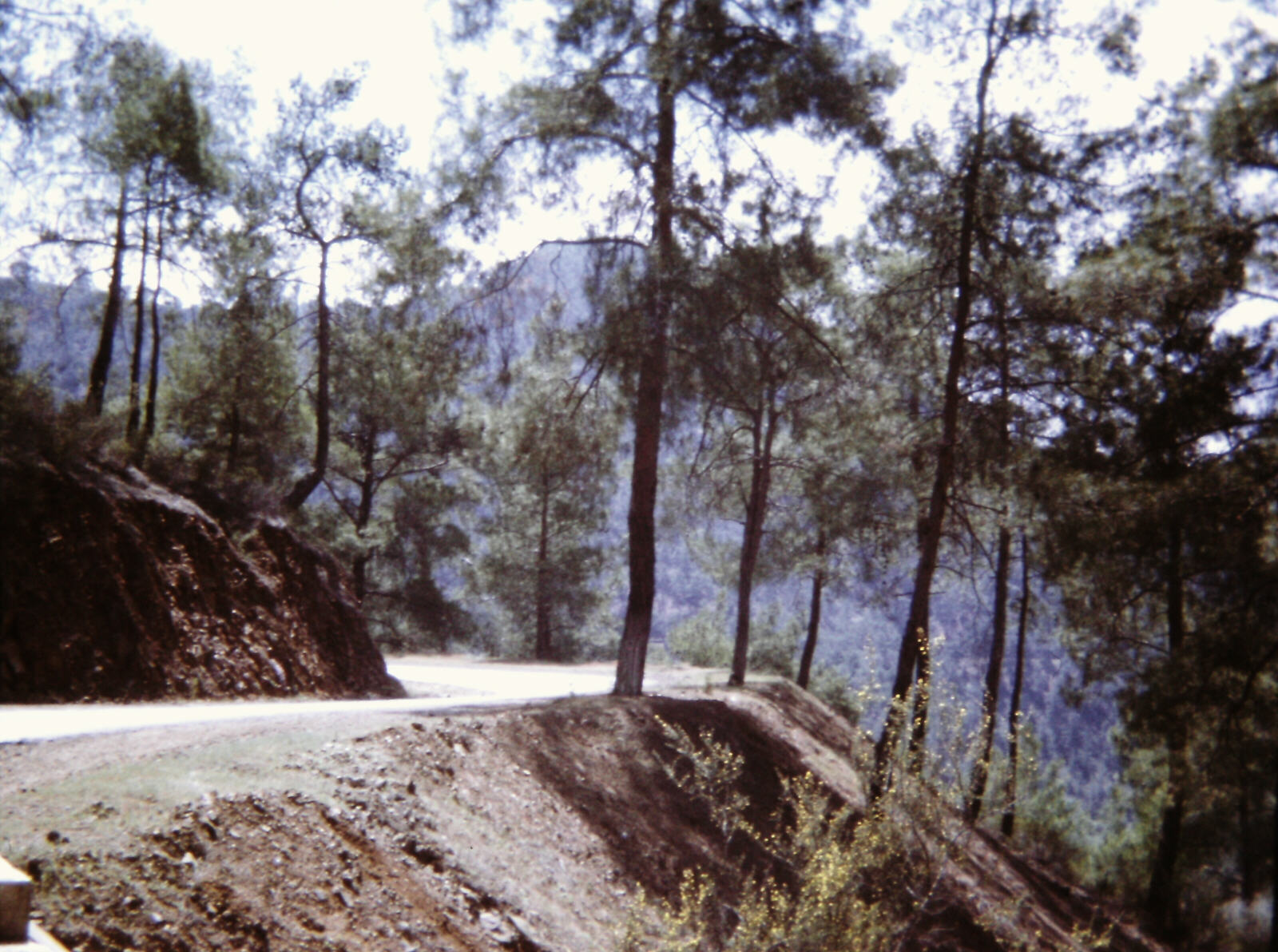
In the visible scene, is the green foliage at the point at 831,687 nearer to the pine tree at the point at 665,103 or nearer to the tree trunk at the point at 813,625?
the tree trunk at the point at 813,625

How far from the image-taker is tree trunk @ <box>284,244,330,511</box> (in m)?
21.5

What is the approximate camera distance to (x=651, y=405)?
13750mm

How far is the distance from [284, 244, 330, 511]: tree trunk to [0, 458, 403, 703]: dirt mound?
5.56m

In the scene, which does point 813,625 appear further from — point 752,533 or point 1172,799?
point 1172,799

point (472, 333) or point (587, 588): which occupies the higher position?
point (472, 333)

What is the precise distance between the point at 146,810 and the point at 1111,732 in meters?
17.0

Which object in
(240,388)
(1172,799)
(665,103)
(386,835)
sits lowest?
(1172,799)

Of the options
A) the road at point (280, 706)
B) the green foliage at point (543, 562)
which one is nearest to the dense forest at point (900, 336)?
the road at point (280, 706)

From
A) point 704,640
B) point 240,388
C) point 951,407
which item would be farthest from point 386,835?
point 704,640

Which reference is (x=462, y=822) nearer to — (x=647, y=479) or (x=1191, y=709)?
(x=647, y=479)

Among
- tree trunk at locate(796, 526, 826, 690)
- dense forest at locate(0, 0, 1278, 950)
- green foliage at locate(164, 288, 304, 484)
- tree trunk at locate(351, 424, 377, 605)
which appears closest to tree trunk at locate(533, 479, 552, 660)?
tree trunk at locate(351, 424, 377, 605)

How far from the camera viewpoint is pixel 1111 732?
59.7 ft

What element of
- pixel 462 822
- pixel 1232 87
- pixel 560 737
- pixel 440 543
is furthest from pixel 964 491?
pixel 440 543

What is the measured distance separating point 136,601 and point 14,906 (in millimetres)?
9001
